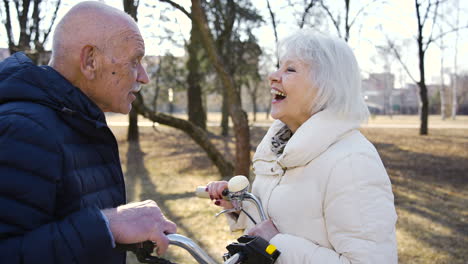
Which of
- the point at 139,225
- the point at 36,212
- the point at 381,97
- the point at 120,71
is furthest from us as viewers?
the point at 381,97

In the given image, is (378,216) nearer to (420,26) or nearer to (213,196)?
(213,196)

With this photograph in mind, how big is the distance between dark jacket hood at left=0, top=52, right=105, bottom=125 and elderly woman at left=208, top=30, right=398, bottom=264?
94 centimetres

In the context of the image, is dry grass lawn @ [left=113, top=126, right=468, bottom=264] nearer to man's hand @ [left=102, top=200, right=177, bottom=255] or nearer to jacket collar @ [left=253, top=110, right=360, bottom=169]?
jacket collar @ [left=253, top=110, right=360, bottom=169]

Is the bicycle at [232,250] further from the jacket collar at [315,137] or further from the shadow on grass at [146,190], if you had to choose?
the shadow on grass at [146,190]

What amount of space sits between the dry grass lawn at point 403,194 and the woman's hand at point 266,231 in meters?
3.08

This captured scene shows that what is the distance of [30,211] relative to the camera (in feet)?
3.83

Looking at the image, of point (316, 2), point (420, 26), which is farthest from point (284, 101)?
point (420, 26)

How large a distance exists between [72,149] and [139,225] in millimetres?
353

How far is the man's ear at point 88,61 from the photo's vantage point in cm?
154

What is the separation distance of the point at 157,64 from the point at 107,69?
24.0 meters

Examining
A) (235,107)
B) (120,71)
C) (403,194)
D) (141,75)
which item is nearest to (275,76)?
(141,75)

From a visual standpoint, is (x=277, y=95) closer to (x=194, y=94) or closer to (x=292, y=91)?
(x=292, y=91)

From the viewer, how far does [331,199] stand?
1.75 m

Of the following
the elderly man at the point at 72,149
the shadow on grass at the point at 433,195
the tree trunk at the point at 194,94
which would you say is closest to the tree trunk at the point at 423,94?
the shadow on grass at the point at 433,195
